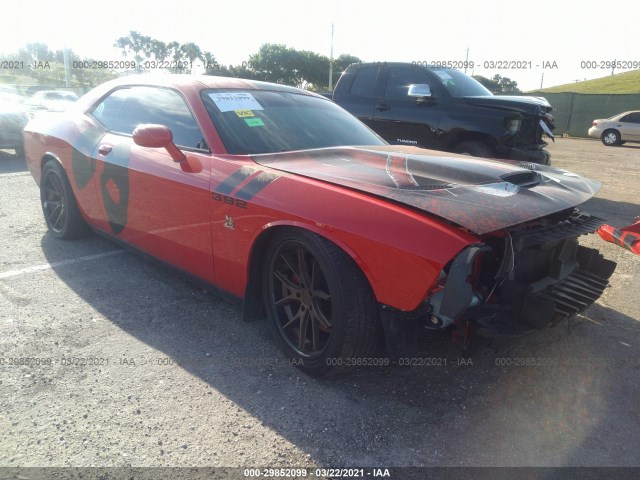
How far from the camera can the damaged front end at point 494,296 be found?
199cm

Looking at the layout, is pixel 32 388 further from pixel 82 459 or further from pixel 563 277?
pixel 563 277

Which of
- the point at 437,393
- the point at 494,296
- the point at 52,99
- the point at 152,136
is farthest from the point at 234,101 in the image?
the point at 52,99

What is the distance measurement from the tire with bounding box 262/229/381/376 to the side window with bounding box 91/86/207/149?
0.93 meters

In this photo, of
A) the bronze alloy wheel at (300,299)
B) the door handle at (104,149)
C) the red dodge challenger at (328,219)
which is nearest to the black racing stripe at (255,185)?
the red dodge challenger at (328,219)

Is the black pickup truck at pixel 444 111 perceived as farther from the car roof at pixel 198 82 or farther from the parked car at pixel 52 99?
the parked car at pixel 52 99

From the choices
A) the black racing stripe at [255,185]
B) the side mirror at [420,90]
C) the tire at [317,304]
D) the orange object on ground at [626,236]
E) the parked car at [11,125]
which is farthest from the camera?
the parked car at [11,125]

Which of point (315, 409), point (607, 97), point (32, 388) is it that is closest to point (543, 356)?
point (315, 409)

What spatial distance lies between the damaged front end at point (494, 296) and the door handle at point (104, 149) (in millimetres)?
2453

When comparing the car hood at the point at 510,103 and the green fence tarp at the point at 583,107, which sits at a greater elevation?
the car hood at the point at 510,103

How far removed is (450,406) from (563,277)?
912mm

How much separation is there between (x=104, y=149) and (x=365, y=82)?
15.4 feet

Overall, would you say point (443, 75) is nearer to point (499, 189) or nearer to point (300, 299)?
point (499, 189)

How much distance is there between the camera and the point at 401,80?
6988 mm

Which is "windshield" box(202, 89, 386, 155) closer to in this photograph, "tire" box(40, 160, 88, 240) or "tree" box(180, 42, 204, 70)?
"tire" box(40, 160, 88, 240)
